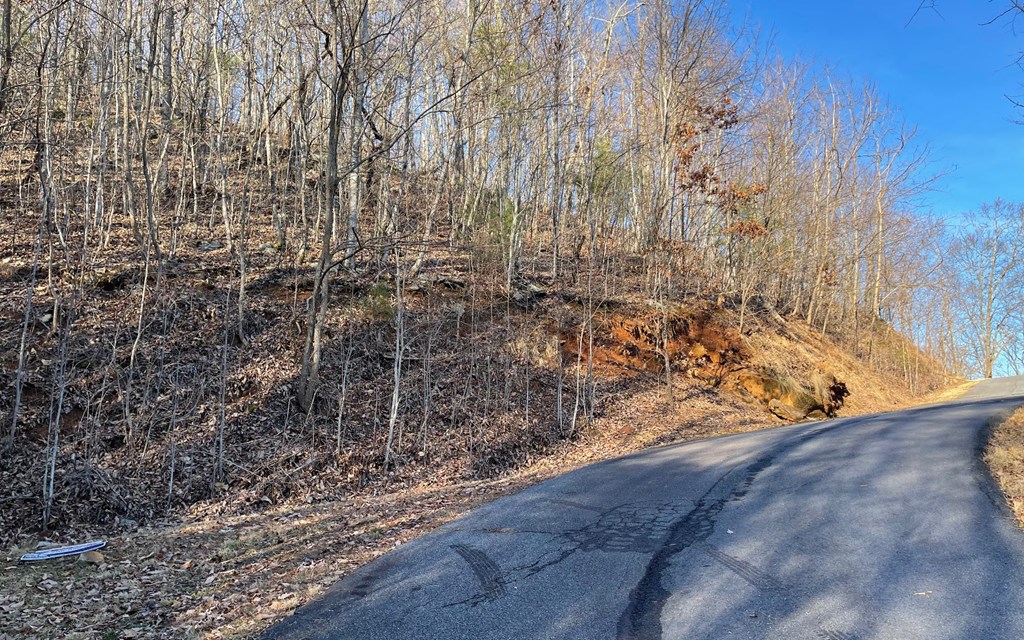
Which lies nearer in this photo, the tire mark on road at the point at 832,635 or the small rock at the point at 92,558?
the tire mark on road at the point at 832,635

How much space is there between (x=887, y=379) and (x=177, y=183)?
29325 mm

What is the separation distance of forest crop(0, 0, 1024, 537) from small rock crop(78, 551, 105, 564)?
1336 millimetres

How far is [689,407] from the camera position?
51.8ft

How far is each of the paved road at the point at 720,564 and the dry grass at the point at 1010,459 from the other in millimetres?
187

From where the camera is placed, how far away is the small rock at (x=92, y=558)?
600 centimetres

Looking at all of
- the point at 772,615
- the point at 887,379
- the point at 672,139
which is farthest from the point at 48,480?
the point at 887,379

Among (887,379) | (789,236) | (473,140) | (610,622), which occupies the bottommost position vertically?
(887,379)

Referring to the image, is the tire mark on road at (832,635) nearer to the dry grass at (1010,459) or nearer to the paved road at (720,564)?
the paved road at (720,564)

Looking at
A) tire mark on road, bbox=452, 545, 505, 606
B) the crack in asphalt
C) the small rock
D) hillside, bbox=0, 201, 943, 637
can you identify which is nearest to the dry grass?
the crack in asphalt

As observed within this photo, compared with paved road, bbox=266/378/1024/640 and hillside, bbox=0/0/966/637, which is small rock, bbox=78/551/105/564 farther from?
paved road, bbox=266/378/1024/640

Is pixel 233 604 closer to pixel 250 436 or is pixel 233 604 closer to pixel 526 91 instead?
pixel 250 436

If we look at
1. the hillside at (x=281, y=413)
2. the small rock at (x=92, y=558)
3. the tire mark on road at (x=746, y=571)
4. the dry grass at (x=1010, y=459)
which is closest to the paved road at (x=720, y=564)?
the tire mark on road at (x=746, y=571)

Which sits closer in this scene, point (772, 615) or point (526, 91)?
point (772, 615)

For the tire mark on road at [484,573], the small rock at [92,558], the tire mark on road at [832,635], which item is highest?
the tire mark on road at [832,635]
